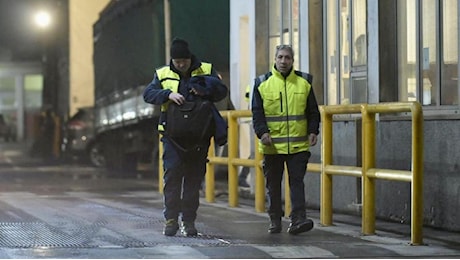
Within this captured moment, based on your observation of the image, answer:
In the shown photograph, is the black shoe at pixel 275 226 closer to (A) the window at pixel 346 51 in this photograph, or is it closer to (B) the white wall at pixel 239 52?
(A) the window at pixel 346 51

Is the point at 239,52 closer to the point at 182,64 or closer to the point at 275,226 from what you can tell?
the point at 275,226

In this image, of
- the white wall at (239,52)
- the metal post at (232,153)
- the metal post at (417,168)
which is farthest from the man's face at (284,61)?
the white wall at (239,52)

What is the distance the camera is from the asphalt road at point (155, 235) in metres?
9.59

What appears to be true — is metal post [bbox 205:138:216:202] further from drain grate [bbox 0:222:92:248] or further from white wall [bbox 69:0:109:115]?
white wall [bbox 69:0:109:115]

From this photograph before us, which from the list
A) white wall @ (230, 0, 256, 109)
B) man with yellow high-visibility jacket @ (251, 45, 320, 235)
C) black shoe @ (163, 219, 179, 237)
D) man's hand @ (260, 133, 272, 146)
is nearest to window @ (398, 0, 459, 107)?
man with yellow high-visibility jacket @ (251, 45, 320, 235)

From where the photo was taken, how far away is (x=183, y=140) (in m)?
10.6

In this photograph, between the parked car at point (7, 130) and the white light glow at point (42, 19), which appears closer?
the white light glow at point (42, 19)

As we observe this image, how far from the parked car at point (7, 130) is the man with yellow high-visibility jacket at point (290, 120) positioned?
25.8 metres

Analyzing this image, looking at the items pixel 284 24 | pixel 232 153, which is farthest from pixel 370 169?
pixel 284 24

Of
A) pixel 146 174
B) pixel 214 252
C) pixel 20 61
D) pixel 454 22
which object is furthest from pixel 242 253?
pixel 20 61

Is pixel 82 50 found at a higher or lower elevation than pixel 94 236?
higher

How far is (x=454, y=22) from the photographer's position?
12.0 meters

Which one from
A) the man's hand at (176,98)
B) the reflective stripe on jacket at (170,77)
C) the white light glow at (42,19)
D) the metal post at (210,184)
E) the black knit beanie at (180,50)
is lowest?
the metal post at (210,184)

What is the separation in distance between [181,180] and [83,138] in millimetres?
17578
